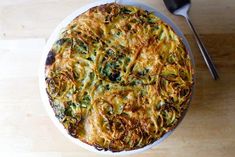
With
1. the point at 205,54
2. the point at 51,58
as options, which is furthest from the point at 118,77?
the point at 205,54

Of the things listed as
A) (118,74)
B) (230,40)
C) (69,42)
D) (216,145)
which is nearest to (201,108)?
(216,145)

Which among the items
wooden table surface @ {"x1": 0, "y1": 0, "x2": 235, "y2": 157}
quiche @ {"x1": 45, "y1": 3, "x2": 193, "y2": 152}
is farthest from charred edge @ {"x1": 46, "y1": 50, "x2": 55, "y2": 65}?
wooden table surface @ {"x1": 0, "y1": 0, "x2": 235, "y2": 157}

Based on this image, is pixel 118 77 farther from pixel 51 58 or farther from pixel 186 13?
pixel 186 13

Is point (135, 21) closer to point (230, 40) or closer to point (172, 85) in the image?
point (172, 85)

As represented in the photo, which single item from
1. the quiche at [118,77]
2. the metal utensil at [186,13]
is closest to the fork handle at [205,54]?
the metal utensil at [186,13]

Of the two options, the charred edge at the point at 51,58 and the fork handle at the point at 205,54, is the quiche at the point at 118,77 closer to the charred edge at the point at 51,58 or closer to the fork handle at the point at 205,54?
the charred edge at the point at 51,58
